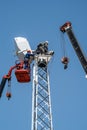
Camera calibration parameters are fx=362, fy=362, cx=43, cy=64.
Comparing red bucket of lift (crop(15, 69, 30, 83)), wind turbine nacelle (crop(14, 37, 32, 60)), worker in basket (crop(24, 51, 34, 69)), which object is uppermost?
wind turbine nacelle (crop(14, 37, 32, 60))

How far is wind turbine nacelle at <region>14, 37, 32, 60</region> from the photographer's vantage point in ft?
115

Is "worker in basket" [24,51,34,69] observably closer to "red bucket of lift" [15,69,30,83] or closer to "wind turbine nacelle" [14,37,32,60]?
"red bucket of lift" [15,69,30,83]

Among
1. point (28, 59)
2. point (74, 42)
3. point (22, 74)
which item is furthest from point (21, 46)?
point (74, 42)

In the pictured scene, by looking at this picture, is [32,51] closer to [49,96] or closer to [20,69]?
[20,69]

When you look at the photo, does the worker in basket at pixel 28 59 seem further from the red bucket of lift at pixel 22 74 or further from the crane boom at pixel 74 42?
the crane boom at pixel 74 42

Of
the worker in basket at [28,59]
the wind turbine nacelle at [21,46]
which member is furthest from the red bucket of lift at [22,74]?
the wind turbine nacelle at [21,46]

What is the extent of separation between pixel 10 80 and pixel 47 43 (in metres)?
5.81

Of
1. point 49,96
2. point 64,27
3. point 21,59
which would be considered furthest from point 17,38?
point 49,96

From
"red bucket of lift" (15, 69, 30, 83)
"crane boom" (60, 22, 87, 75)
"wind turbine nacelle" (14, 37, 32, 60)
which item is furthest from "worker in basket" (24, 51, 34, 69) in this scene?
"crane boom" (60, 22, 87, 75)

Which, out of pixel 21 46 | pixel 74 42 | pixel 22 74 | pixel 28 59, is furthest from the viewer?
pixel 74 42

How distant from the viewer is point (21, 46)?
117 feet

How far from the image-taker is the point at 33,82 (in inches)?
1225

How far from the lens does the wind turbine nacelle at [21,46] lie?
35000mm

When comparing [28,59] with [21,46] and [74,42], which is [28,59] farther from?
[74,42]
